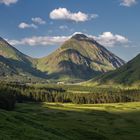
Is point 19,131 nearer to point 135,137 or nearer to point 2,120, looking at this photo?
point 2,120

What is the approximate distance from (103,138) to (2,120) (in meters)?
31.3

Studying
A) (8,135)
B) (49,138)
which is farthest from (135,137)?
(8,135)

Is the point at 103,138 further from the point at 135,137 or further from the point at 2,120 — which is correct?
the point at 2,120

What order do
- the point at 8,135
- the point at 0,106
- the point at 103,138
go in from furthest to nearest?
the point at 0,106 < the point at 103,138 < the point at 8,135

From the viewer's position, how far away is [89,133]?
100875 millimetres

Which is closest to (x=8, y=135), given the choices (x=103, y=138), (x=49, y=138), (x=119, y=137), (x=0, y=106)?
(x=49, y=138)

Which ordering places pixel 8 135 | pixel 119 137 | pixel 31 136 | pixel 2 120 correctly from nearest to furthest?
pixel 8 135 < pixel 31 136 < pixel 2 120 < pixel 119 137

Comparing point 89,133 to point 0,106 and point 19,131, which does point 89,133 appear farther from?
point 0,106

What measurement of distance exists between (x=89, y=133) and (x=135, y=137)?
16587mm

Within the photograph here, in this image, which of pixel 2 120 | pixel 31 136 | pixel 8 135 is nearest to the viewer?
pixel 8 135

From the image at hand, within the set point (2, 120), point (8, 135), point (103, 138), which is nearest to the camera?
point (8, 135)

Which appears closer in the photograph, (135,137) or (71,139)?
(71,139)

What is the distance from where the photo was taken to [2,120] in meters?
76.6

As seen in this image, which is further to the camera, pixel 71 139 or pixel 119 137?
pixel 119 137
